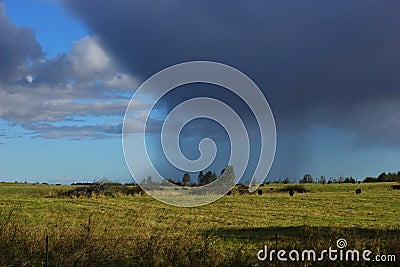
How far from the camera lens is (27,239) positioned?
39.2ft

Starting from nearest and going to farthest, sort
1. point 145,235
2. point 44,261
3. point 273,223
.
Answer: point 44,261 → point 145,235 → point 273,223

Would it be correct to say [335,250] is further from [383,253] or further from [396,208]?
[396,208]

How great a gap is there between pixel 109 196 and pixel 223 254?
39.1 metres

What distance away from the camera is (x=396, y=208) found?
1608 inches

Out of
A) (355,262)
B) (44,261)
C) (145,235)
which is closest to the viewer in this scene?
(355,262)

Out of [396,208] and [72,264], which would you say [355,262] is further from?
[396,208]

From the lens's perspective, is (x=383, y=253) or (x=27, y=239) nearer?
(x=383, y=253)

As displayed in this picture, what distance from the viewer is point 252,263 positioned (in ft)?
33.5

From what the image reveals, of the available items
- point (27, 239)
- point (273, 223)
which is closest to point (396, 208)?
point (273, 223)

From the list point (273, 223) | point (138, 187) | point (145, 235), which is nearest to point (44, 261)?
point (145, 235)

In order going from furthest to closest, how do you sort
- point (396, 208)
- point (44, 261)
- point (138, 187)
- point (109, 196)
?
1. point (138, 187)
2. point (109, 196)
3. point (396, 208)
4. point (44, 261)

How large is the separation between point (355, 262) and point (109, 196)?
40.4 meters

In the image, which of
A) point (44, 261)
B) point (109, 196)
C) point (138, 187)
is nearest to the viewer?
point (44, 261)

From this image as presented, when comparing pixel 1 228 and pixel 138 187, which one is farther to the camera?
pixel 138 187
